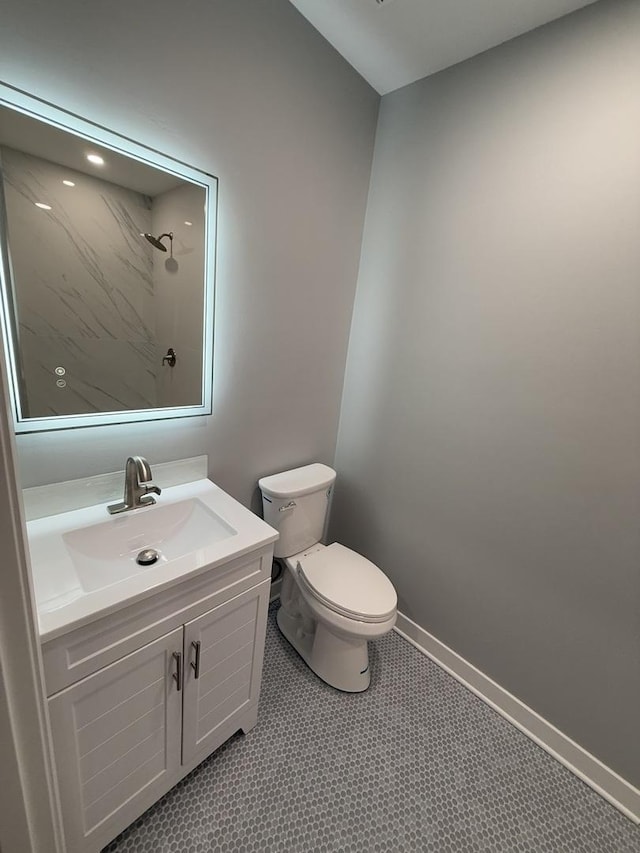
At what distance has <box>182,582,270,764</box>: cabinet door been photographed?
1.02m

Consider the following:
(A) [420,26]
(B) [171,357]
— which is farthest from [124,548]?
(A) [420,26]

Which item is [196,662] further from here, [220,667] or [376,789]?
[376,789]

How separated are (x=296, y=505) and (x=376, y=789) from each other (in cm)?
102

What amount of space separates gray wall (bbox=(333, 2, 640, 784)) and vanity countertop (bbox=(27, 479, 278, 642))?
93 centimetres

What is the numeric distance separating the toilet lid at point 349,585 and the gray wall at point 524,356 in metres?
0.32

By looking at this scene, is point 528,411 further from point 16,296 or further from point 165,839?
point 165,839

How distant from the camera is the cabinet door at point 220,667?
102 centimetres

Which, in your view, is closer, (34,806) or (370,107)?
(34,806)

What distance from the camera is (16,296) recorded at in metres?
0.92

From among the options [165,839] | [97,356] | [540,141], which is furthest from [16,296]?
[540,141]

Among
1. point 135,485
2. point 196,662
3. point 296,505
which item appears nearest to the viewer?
point 196,662

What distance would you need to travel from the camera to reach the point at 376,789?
121 centimetres

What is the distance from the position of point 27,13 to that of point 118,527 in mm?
1287

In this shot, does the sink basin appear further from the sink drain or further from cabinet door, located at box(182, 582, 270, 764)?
cabinet door, located at box(182, 582, 270, 764)
